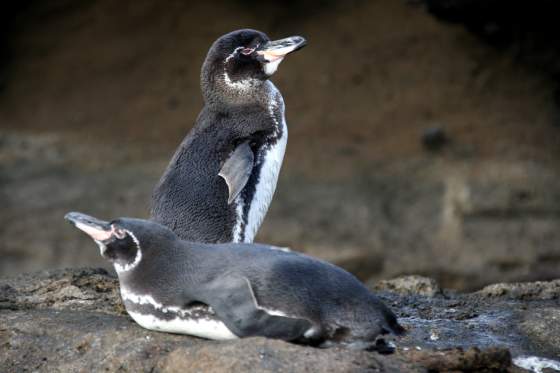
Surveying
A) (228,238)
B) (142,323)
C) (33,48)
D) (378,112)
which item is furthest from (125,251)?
(33,48)

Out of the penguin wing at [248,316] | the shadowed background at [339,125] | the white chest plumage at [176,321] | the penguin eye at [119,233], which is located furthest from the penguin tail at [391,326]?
the shadowed background at [339,125]

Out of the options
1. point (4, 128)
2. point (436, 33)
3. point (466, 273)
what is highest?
point (436, 33)

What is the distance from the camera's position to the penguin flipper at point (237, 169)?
5.54m

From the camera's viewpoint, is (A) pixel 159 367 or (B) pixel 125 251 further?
(B) pixel 125 251

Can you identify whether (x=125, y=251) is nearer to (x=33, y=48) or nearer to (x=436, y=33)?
(x=436, y=33)

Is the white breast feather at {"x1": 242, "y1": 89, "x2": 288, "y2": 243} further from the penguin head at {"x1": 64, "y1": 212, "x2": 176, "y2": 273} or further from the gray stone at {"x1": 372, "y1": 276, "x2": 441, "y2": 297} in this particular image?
the penguin head at {"x1": 64, "y1": 212, "x2": 176, "y2": 273}

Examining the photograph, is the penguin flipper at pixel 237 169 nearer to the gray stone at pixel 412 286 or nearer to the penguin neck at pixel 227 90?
the penguin neck at pixel 227 90

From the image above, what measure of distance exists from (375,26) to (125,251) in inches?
355

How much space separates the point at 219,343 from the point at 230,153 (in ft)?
5.76

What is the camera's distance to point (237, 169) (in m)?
5.60

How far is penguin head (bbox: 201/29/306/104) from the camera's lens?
20.0 feet

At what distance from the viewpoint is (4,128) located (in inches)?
519

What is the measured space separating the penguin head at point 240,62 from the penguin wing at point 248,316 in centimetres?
210

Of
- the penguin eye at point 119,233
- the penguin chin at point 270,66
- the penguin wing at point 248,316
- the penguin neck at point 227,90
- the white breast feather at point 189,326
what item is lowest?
the white breast feather at point 189,326
